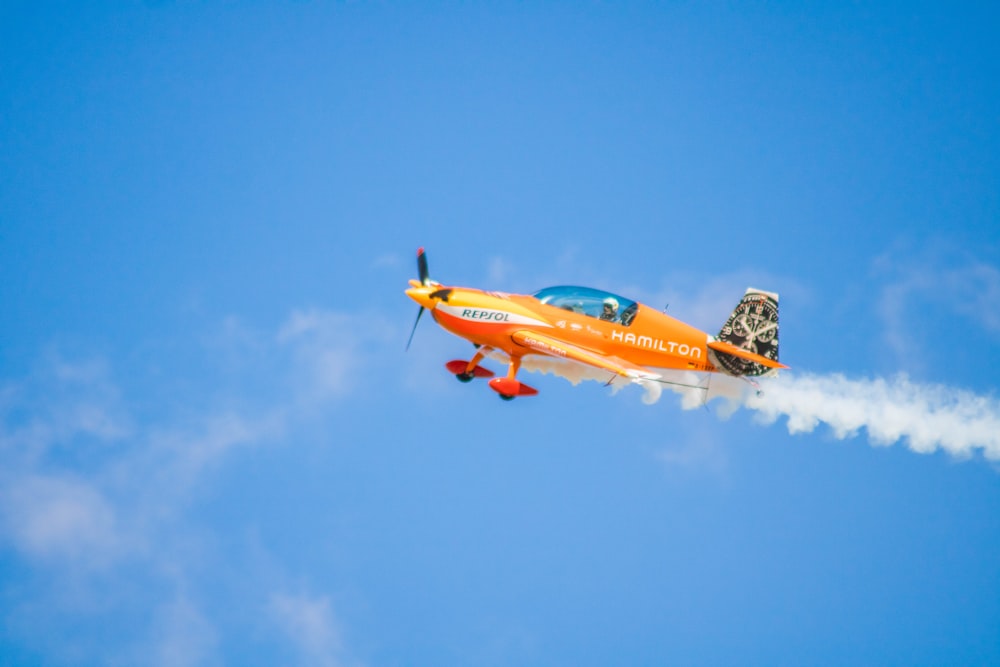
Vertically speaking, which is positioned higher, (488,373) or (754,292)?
(754,292)

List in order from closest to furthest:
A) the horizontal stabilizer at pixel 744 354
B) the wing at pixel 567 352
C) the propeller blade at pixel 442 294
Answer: the wing at pixel 567 352 → the propeller blade at pixel 442 294 → the horizontal stabilizer at pixel 744 354

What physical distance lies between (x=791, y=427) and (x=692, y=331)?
3871mm

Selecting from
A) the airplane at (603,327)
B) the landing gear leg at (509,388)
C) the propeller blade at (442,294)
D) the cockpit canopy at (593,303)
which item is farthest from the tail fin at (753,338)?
the propeller blade at (442,294)

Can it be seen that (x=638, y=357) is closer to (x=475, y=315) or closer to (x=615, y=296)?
(x=615, y=296)

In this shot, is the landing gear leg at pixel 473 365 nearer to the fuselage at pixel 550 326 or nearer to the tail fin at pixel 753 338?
the fuselage at pixel 550 326

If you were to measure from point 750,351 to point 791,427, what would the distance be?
2.72m

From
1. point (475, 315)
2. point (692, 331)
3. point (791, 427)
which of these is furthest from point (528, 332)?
point (791, 427)

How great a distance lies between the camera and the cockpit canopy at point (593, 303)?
41.9 meters

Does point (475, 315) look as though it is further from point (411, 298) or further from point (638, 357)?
point (638, 357)

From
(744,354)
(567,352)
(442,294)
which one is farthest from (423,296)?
(744,354)

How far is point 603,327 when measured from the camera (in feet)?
137

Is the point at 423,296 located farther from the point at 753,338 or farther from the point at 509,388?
the point at 753,338

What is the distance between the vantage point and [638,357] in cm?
4219

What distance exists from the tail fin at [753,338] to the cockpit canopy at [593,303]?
2409 mm
